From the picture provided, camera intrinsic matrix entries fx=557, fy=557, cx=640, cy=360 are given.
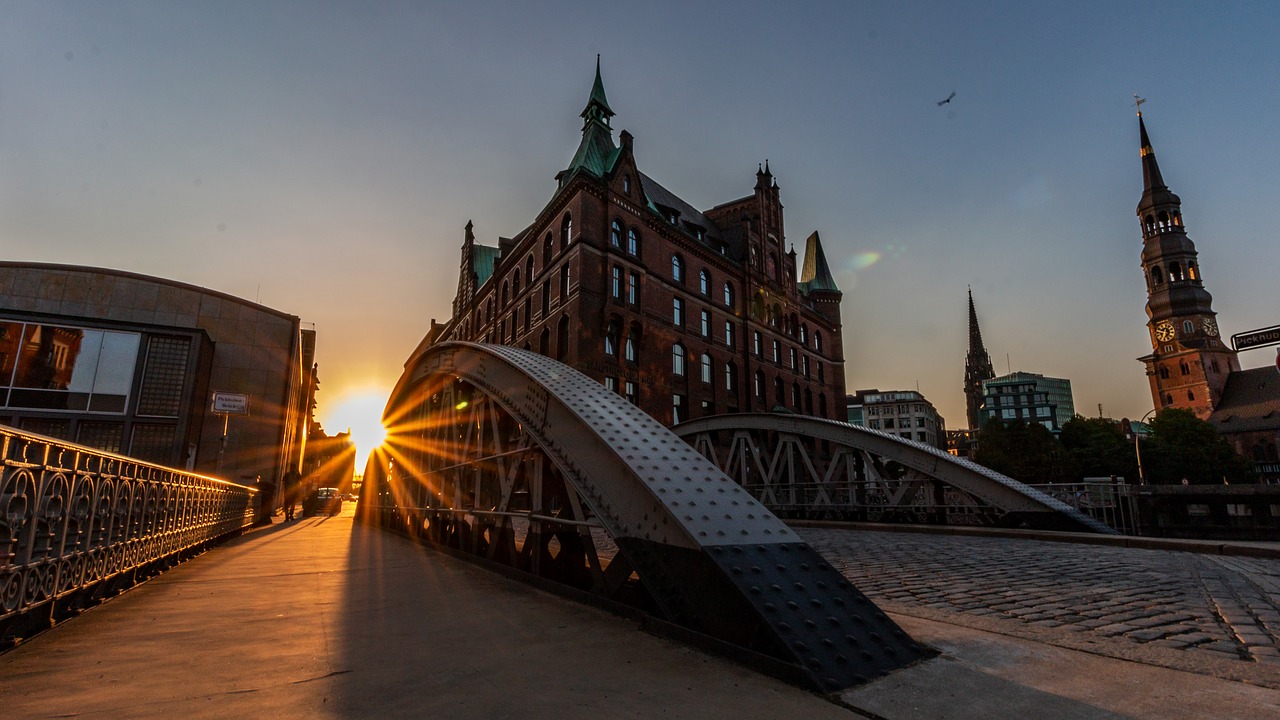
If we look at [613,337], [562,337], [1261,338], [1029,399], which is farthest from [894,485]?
[1029,399]

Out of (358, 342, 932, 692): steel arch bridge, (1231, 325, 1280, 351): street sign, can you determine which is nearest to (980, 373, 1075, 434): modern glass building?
(1231, 325, 1280, 351): street sign

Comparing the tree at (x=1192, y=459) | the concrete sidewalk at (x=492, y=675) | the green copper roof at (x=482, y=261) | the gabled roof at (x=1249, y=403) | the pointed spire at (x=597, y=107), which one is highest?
the pointed spire at (x=597, y=107)

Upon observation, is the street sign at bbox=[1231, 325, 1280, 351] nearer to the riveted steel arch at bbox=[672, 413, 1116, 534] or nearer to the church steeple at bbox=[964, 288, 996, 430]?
the riveted steel arch at bbox=[672, 413, 1116, 534]

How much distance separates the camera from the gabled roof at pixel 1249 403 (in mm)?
74375

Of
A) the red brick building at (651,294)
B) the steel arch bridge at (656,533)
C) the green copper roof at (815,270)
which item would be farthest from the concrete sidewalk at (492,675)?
the green copper roof at (815,270)

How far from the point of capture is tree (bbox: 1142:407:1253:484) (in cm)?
5278

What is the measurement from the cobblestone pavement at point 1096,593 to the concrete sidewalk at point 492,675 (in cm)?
87

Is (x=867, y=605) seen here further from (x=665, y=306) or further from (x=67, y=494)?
(x=665, y=306)

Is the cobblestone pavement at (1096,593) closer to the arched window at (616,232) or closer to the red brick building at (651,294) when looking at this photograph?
the red brick building at (651,294)

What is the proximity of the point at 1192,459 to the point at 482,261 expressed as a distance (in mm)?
67863

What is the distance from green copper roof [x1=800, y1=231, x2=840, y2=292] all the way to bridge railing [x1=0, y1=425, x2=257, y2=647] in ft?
159

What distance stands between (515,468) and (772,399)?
34.6m

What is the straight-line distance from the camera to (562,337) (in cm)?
2948

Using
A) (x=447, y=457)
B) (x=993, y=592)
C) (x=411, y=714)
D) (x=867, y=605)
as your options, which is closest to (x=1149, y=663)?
(x=867, y=605)
